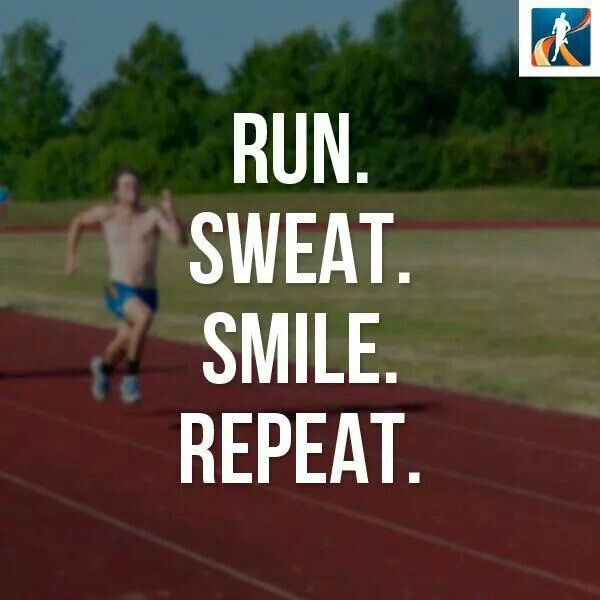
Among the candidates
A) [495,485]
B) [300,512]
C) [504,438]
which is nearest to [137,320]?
[504,438]

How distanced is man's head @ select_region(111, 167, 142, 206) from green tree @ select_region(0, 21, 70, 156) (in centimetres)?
10998

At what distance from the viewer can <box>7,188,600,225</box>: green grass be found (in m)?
71.8

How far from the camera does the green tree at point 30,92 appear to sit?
122375 mm

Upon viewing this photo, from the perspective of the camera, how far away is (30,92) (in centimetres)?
12762

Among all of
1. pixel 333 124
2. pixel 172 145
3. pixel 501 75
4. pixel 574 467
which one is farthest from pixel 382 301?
pixel 501 75

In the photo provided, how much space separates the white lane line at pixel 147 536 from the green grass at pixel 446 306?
495 centimetres

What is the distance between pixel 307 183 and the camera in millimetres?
88375

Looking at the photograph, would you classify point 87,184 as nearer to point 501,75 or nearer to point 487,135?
point 487,135

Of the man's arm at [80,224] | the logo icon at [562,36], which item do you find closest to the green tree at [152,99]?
the logo icon at [562,36]

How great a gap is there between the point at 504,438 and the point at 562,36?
74568 mm

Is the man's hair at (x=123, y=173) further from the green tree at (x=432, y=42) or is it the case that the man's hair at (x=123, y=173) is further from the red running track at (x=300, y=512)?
the green tree at (x=432, y=42)

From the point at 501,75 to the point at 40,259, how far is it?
8736 centimetres

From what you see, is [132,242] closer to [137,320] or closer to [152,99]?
[137,320]

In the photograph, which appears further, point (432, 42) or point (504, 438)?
point (432, 42)
